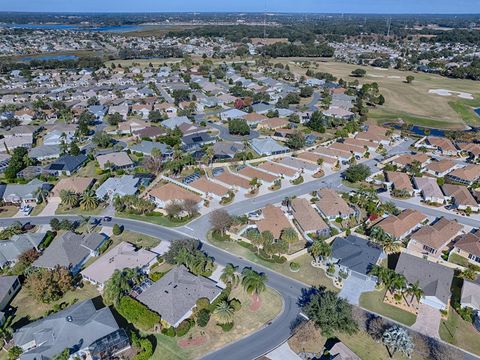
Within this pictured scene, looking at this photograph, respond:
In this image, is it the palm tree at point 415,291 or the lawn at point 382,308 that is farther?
the palm tree at point 415,291

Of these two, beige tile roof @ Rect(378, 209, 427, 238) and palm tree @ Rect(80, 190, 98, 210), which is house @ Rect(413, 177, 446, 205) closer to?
beige tile roof @ Rect(378, 209, 427, 238)

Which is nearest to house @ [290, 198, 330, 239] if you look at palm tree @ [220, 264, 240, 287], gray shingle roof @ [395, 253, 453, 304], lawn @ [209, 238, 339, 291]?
lawn @ [209, 238, 339, 291]

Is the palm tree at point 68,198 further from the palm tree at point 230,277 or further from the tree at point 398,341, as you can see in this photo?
the tree at point 398,341

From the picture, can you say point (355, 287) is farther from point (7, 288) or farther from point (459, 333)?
point (7, 288)

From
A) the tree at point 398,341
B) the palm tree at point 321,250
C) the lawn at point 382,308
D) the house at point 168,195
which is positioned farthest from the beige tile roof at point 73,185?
the tree at point 398,341

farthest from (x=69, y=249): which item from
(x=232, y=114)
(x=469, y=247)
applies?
(x=232, y=114)

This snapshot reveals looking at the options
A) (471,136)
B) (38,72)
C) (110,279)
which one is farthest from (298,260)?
(38,72)
